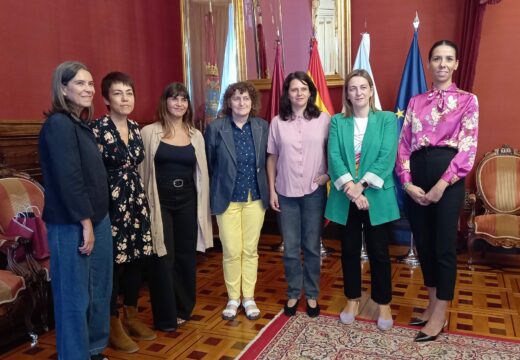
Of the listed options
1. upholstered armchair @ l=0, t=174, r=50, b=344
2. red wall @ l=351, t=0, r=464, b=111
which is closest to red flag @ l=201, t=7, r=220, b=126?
red wall @ l=351, t=0, r=464, b=111

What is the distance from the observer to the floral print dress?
221 centimetres

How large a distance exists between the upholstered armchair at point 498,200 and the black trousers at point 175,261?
232 centimetres

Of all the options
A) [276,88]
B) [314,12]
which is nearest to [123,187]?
[276,88]

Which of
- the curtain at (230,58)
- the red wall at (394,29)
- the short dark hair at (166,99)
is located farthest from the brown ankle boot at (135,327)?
the red wall at (394,29)

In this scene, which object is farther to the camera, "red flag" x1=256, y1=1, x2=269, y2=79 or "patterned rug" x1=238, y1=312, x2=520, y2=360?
"red flag" x1=256, y1=1, x2=269, y2=79

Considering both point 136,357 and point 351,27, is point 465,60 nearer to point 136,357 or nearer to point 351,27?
point 351,27

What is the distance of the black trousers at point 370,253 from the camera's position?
2494 millimetres

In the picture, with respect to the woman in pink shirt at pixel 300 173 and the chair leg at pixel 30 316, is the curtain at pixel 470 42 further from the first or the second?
the chair leg at pixel 30 316

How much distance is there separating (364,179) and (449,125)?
49 cm

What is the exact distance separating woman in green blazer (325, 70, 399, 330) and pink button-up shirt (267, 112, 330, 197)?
4.4 inches

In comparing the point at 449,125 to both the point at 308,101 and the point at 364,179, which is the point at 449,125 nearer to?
the point at 364,179

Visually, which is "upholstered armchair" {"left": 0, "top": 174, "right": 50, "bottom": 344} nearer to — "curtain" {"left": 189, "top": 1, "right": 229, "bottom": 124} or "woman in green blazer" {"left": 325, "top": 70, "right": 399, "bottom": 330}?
"woman in green blazer" {"left": 325, "top": 70, "right": 399, "bottom": 330}

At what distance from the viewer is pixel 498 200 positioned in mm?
3879

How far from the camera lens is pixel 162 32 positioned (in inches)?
183
